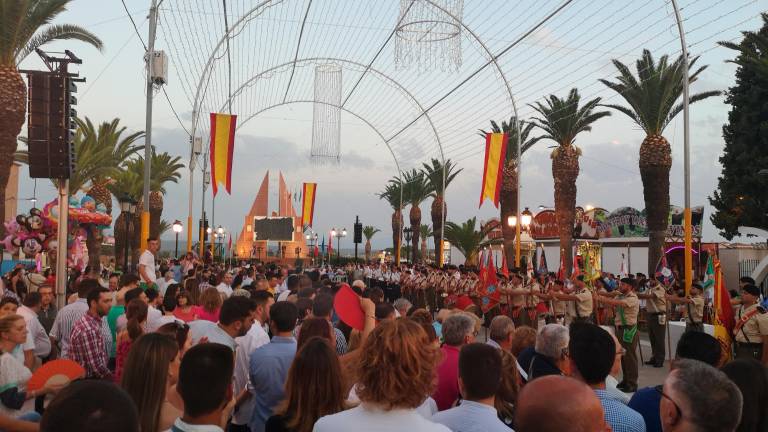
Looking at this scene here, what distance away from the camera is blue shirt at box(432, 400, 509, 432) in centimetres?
362

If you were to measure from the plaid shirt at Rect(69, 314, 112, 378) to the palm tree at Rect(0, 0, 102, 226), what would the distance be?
17340mm

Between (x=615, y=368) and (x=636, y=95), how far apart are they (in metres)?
22.7

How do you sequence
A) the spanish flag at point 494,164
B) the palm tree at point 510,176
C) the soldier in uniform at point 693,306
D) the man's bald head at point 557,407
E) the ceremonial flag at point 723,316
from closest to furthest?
the man's bald head at point 557,407 < the ceremonial flag at point 723,316 < the soldier in uniform at point 693,306 < the spanish flag at point 494,164 < the palm tree at point 510,176

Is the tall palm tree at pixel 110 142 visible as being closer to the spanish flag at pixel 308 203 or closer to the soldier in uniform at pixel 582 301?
the spanish flag at pixel 308 203

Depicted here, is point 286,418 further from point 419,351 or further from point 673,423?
point 673,423

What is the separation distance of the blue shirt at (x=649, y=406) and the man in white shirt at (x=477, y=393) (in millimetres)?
997

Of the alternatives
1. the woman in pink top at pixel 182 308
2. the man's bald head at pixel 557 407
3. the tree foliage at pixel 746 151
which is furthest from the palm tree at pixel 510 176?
the man's bald head at pixel 557 407

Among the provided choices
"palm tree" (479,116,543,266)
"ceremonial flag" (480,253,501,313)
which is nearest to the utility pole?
"ceremonial flag" (480,253,501,313)

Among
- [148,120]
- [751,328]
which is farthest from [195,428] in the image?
[148,120]

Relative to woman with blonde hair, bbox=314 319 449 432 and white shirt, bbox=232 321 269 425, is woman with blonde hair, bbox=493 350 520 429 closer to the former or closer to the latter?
woman with blonde hair, bbox=314 319 449 432

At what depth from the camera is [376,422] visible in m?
3.18

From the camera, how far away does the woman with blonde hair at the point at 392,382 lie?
10.4 feet

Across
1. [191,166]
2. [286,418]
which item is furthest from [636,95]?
[286,418]

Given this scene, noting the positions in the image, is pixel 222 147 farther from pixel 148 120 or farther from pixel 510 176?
pixel 510 176
